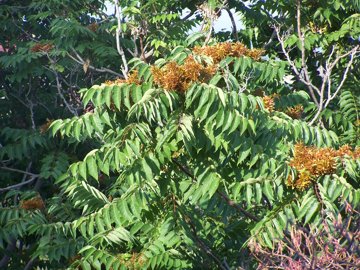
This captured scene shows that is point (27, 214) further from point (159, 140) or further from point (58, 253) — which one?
point (159, 140)

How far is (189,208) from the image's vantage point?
575cm

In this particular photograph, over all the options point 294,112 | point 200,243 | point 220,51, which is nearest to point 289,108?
point 294,112

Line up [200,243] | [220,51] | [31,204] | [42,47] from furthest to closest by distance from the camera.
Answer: [42,47] < [31,204] < [200,243] < [220,51]

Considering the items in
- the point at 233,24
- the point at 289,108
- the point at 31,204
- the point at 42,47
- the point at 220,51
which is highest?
the point at 220,51

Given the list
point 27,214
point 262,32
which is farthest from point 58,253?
point 262,32

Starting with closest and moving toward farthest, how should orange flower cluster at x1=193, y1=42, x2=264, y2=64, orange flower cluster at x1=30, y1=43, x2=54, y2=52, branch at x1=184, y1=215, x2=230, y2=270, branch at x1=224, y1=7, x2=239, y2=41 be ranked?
orange flower cluster at x1=193, y1=42, x2=264, y2=64
branch at x1=184, y1=215, x2=230, y2=270
orange flower cluster at x1=30, y1=43, x2=54, y2=52
branch at x1=224, y1=7, x2=239, y2=41

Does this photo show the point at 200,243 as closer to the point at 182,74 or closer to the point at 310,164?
the point at 310,164

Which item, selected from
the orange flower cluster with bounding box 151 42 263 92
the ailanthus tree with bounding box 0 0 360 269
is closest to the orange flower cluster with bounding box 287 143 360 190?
the ailanthus tree with bounding box 0 0 360 269

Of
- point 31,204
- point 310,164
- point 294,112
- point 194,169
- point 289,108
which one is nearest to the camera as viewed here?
point 310,164

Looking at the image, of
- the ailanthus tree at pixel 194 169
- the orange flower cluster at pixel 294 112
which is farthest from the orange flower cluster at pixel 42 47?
the orange flower cluster at pixel 294 112

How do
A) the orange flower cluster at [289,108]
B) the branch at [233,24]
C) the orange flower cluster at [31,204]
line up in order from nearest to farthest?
the orange flower cluster at [289,108], the orange flower cluster at [31,204], the branch at [233,24]

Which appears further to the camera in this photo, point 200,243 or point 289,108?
point 289,108

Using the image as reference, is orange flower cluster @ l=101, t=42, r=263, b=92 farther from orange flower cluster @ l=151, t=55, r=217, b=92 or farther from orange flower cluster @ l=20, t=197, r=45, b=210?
orange flower cluster @ l=20, t=197, r=45, b=210

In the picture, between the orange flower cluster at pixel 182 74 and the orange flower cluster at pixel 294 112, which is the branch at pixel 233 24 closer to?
the orange flower cluster at pixel 294 112
